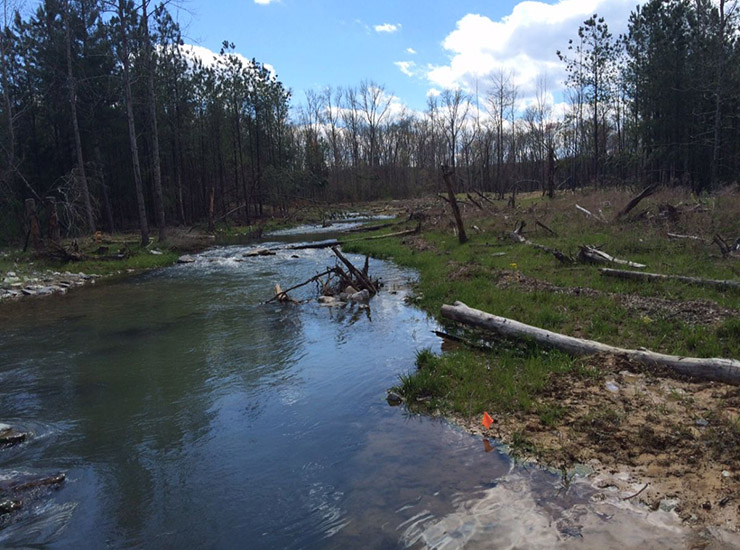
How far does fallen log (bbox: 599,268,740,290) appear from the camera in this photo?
28.1ft

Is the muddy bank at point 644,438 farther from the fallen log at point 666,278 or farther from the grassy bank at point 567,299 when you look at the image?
the fallen log at point 666,278

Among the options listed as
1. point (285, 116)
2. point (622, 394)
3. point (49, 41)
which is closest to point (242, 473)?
point (622, 394)

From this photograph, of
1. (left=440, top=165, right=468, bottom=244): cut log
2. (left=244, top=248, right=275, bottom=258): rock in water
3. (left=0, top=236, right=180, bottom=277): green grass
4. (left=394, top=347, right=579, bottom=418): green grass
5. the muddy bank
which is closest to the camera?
the muddy bank

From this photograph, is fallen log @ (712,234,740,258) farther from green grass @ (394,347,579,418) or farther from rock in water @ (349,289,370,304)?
rock in water @ (349,289,370,304)

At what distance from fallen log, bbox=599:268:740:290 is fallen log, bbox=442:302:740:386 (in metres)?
3.63

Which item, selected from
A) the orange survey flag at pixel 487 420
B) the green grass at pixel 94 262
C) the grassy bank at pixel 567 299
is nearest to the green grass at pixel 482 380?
the grassy bank at pixel 567 299

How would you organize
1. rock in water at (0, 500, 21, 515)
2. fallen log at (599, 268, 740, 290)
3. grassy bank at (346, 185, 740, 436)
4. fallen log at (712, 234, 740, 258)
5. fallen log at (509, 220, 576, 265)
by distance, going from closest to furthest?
rock in water at (0, 500, 21, 515), grassy bank at (346, 185, 740, 436), fallen log at (599, 268, 740, 290), fallen log at (712, 234, 740, 258), fallen log at (509, 220, 576, 265)

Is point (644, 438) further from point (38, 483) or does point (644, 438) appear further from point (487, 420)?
point (38, 483)

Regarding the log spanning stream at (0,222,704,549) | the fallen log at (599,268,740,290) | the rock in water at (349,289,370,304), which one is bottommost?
the log spanning stream at (0,222,704,549)

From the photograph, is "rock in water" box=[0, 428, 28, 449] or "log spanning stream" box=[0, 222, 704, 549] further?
"rock in water" box=[0, 428, 28, 449]

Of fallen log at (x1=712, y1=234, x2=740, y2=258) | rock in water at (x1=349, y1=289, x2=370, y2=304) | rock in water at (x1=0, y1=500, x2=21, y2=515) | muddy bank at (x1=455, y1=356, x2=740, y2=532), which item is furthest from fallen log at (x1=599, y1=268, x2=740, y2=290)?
rock in water at (x1=0, y1=500, x2=21, y2=515)

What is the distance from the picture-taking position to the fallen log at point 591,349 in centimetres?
545

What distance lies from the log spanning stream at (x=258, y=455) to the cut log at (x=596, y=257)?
497 cm

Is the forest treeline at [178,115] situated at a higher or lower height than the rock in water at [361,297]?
higher
